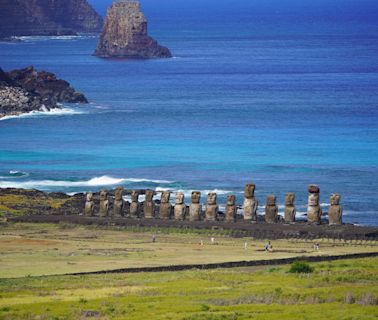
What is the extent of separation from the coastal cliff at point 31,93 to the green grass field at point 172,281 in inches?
3110

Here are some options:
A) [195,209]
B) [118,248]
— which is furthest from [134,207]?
[118,248]

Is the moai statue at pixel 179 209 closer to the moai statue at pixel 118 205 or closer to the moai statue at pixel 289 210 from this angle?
the moai statue at pixel 118 205

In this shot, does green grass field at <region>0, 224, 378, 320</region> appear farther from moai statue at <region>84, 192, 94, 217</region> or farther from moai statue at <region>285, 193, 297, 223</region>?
moai statue at <region>84, 192, 94, 217</region>

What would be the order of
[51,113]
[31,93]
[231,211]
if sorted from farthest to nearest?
[31,93] < [51,113] < [231,211]

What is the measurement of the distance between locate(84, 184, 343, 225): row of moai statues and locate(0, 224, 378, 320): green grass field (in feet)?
13.2

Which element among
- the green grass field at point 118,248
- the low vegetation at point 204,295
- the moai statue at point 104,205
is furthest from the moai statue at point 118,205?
the low vegetation at point 204,295

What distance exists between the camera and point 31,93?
546ft

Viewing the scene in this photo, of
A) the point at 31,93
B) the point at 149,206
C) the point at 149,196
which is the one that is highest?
the point at 31,93

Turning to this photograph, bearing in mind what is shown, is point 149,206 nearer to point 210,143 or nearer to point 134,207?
point 134,207

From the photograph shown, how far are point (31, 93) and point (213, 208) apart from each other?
80.4 meters

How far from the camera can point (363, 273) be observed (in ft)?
212

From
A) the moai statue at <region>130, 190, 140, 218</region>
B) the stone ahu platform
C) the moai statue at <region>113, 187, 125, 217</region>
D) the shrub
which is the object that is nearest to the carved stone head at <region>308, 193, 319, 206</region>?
the stone ahu platform

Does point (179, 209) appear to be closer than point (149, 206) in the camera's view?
Yes

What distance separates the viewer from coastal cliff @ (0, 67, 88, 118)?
162125mm
